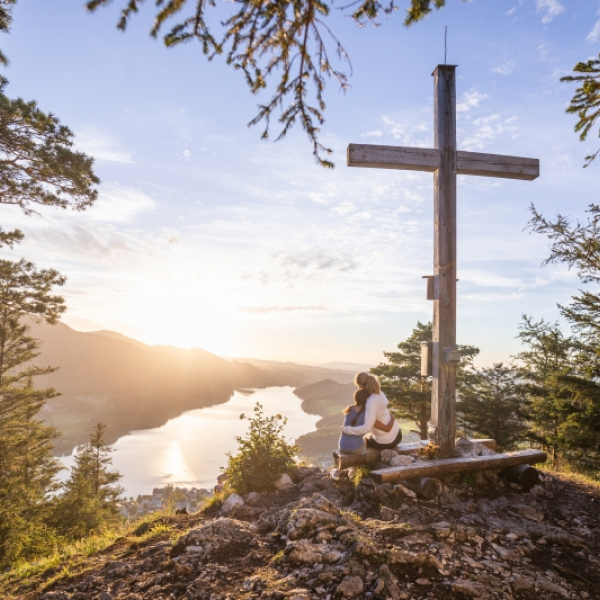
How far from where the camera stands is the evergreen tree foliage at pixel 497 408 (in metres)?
17.4

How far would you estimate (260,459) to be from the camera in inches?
243

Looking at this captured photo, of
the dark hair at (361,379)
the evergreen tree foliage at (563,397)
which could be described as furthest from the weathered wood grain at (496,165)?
the evergreen tree foliage at (563,397)

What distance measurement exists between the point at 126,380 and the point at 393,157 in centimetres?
15041

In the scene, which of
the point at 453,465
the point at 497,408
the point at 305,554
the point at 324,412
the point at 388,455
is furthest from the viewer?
the point at 324,412

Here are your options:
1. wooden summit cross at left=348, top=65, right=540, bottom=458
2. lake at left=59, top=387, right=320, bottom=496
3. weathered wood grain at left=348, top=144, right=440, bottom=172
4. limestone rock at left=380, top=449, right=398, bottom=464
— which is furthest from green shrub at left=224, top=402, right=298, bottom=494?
lake at left=59, top=387, right=320, bottom=496

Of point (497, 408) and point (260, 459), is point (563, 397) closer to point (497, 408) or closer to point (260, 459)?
point (497, 408)

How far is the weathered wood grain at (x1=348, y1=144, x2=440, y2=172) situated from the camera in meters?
5.85

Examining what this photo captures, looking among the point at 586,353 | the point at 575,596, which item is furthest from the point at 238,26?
the point at 586,353

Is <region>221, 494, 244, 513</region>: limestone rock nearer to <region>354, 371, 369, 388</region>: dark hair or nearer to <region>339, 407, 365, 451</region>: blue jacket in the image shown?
<region>339, 407, 365, 451</region>: blue jacket

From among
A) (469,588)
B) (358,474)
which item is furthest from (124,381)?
(469,588)

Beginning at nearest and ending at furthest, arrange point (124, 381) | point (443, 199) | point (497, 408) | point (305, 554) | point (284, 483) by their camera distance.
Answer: point (305, 554)
point (284, 483)
point (443, 199)
point (497, 408)
point (124, 381)

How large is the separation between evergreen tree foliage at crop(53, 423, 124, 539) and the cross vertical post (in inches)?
715

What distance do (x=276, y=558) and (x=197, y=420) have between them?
9310 cm

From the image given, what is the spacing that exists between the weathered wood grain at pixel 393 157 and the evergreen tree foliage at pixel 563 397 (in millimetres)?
10579
